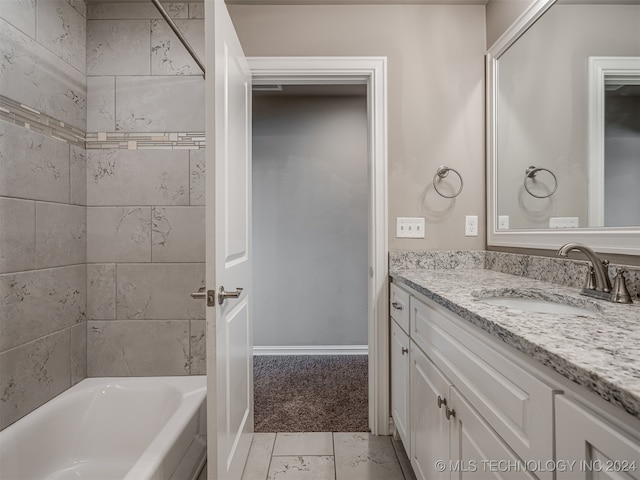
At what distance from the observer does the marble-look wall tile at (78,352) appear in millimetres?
1710

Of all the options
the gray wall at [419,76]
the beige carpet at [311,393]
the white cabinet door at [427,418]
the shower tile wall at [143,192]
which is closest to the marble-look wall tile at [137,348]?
the shower tile wall at [143,192]

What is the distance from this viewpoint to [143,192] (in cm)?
181

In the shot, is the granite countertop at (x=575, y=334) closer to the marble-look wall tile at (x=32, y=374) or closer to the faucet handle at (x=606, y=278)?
the faucet handle at (x=606, y=278)

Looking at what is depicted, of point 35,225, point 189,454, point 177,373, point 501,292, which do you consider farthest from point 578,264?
point 35,225

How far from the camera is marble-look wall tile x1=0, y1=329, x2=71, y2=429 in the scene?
1.33 metres

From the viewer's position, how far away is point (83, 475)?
4.94ft

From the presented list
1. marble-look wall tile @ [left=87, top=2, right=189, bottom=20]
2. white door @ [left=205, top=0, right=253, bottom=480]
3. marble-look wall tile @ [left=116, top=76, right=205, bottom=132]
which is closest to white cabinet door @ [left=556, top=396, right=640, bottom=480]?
white door @ [left=205, top=0, right=253, bottom=480]

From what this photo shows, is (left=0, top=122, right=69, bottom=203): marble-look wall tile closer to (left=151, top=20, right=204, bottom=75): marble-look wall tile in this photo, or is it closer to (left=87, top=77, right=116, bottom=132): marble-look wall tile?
(left=87, top=77, right=116, bottom=132): marble-look wall tile

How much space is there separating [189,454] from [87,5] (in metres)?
2.32

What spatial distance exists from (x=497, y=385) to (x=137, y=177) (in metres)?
1.87

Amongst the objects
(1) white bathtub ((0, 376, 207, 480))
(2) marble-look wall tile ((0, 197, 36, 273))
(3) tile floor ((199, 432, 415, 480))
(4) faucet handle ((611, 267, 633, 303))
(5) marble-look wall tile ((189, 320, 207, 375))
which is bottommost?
(3) tile floor ((199, 432, 415, 480))

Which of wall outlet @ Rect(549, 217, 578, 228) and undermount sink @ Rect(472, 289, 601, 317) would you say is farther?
wall outlet @ Rect(549, 217, 578, 228)

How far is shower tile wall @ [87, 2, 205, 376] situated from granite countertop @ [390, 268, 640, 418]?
4.33 feet

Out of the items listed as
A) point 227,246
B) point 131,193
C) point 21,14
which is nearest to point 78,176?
point 131,193
